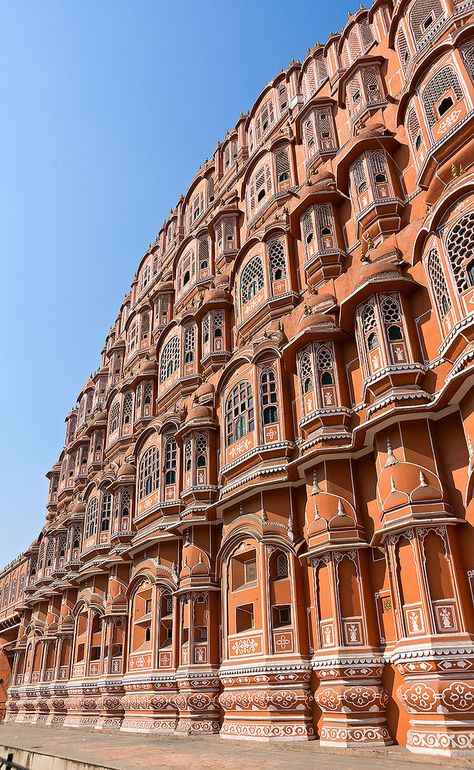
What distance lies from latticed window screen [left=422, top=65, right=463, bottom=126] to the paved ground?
13.6m

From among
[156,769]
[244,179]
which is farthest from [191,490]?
[244,179]

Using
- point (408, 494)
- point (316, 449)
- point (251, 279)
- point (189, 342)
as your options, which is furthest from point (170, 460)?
point (408, 494)

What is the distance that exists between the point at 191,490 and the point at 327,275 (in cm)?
804

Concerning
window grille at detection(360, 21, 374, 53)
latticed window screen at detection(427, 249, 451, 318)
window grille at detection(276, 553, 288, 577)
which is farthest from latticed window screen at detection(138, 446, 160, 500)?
window grille at detection(360, 21, 374, 53)

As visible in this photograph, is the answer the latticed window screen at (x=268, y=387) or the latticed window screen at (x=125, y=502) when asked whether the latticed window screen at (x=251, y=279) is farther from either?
the latticed window screen at (x=125, y=502)

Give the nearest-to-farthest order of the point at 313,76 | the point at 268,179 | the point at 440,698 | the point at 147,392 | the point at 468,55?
1. the point at 440,698
2. the point at 468,55
3. the point at 268,179
4. the point at 313,76
5. the point at 147,392

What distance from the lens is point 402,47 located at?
58.8 feet

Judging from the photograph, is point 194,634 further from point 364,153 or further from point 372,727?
point 364,153

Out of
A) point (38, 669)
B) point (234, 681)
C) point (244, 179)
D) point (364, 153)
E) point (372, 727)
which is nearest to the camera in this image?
point (372, 727)

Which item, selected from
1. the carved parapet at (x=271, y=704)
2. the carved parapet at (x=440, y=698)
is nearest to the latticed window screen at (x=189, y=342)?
the carved parapet at (x=271, y=704)

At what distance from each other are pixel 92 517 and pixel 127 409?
553cm

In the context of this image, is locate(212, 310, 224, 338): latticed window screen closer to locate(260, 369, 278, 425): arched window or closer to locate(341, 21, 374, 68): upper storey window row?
locate(260, 369, 278, 425): arched window

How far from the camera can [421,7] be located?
17.0 metres

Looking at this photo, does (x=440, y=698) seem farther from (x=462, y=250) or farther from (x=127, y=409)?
(x=127, y=409)
